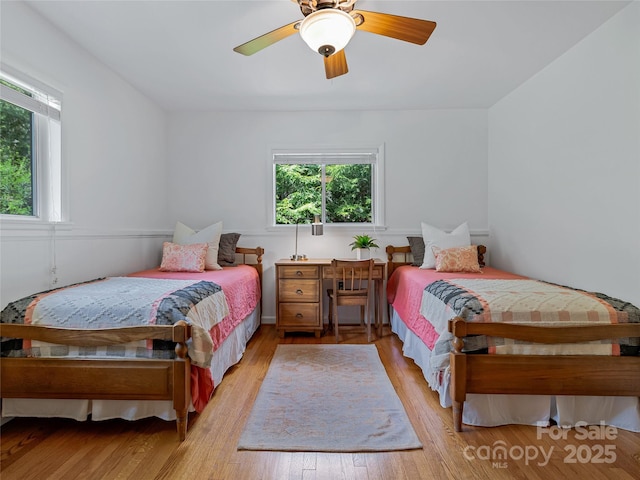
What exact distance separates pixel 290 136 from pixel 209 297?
230cm

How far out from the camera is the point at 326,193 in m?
4.02

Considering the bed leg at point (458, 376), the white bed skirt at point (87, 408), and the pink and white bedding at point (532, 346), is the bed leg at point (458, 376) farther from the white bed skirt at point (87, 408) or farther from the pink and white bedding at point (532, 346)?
the white bed skirt at point (87, 408)

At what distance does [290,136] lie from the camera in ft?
12.8

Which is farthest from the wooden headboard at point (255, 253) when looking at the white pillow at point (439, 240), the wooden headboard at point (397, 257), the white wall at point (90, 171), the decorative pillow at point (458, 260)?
the decorative pillow at point (458, 260)

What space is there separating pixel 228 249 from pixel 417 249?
6.51ft

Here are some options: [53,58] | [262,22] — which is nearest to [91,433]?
[53,58]

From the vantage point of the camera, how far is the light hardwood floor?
1.51 m

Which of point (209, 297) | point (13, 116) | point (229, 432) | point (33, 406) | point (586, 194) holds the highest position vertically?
point (13, 116)

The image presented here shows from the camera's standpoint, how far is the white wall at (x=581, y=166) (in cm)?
208

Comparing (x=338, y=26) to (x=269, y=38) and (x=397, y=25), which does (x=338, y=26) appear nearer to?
(x=397, y=25)

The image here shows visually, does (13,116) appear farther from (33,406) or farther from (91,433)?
(91,433)

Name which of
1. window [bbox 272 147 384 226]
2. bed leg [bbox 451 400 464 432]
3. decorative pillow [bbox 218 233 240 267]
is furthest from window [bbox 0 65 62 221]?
bed leg [bbox 451 400 464 432]

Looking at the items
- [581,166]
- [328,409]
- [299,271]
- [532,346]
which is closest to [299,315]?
[299,271]

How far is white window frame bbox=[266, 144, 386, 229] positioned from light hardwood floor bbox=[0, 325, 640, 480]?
2.28 meters
